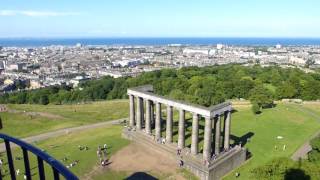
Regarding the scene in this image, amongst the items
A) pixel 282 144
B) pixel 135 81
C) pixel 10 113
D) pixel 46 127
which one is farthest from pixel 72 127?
pixel 135 81

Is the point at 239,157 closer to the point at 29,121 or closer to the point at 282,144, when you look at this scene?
the point at 282,144

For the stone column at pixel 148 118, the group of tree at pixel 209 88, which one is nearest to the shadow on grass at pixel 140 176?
the stone column at pixel 148 118

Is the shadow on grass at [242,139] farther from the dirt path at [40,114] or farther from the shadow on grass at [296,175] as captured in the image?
the dirt path at [40,114]

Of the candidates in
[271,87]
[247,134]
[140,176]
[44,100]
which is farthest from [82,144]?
[271,87]

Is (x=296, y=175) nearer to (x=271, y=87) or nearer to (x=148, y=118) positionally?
(x=148, y=118)

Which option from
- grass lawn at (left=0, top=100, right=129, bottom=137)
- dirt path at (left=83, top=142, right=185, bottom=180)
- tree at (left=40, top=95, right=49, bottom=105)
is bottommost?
tree at (left=40, top=95, right=49, bottom=105)

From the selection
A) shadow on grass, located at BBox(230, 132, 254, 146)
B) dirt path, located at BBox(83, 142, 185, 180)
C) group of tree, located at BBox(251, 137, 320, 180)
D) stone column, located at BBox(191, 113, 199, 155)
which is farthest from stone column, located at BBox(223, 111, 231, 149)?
group of tree, located at BBox(251, 137, 320, 180)

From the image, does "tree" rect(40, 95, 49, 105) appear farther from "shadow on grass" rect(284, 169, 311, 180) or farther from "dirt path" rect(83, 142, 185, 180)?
"shadow on grass" rect(284, 169, 311, 180)

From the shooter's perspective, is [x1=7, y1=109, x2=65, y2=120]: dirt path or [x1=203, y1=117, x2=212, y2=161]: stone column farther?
[x1=7, y1=109, x2=65, y2=120]: dirt path
